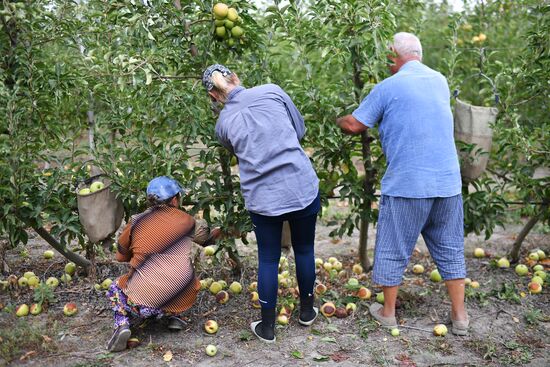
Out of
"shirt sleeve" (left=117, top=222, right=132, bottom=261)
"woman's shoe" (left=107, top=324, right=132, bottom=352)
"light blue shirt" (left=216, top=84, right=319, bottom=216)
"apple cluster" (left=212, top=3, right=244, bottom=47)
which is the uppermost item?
"apple cluster" (left=212, top=3, right=244, bottom=47)

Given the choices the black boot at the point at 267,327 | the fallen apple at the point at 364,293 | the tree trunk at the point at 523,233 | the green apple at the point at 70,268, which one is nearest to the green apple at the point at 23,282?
the green apple at the point at 70,268

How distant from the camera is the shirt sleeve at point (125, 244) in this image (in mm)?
3326

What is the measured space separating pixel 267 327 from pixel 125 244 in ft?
3.04

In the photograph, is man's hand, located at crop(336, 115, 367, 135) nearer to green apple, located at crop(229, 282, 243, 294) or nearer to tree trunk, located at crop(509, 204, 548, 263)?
green apple, located at crop(229, 282, 243, 294)

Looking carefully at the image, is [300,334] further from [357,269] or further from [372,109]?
[372,109]

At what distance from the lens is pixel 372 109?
3273 mm

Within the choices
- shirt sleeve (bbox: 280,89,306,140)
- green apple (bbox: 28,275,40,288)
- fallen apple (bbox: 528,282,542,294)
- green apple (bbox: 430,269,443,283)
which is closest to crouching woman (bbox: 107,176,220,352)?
shirt sleeve (bbox: 280,89,306,140)

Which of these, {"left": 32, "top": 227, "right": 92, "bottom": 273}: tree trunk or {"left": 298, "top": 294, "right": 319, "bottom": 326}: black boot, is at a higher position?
{"left": 32, "top": 227, "right": 92, "bottom": 273}: tree trunk

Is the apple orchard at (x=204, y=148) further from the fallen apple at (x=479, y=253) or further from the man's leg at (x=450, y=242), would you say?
the fallen apple at (x=479, y=253)

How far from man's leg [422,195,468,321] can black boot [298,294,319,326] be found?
0.78 m

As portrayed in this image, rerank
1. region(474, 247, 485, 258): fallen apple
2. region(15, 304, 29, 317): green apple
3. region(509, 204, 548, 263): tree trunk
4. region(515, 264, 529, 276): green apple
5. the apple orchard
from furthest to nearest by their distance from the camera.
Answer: region(474, 247, 485, 258): fallen apple < region(515, 264, 529, 276): green apple < region(509, 204, 548, 263): tree trunk < region(15, 304, 29, 317): green apple < the apple orchard

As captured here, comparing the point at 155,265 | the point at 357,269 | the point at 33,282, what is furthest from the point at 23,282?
the point at 357,269

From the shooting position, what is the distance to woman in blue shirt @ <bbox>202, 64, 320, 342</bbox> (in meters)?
3.11

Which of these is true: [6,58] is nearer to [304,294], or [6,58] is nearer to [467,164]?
[304,294]
